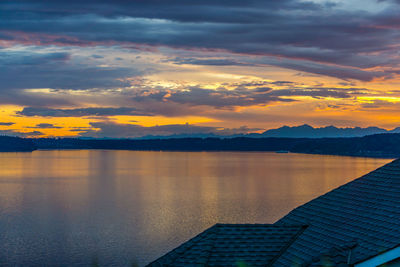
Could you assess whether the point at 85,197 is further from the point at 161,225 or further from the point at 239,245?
the point at 239,245

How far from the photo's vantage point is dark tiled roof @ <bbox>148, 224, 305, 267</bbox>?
11156mm

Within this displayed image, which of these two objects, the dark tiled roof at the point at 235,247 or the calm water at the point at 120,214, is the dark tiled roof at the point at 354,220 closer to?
the dark tiled roof at the point at 235,247

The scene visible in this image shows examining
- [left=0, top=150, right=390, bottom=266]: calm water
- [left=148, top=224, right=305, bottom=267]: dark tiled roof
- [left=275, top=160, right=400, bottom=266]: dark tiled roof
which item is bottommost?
[left=0, top=150, right=390, bottom=266]: calm water

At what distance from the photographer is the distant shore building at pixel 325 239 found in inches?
400

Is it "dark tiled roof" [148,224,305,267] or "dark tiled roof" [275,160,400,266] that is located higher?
"dark tiled roof" [275,160,400,266]

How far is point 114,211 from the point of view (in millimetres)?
65188

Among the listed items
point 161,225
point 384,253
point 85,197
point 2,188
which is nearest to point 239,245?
point 384,253

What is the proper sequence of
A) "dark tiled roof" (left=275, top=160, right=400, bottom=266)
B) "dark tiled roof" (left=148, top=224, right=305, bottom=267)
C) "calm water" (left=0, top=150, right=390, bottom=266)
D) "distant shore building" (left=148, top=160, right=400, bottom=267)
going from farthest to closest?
"calm water" (left=0, top=150, right=390, bottom=266)
"dark tiled roof" (left=148, top=224, right=305, bottom=267)
"dark tiled roof" (left=275, top=160, right=400, bottom=266)
"distant shore building" (left=148, top=160, right=400, bottom=267)

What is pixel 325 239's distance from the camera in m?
11.5

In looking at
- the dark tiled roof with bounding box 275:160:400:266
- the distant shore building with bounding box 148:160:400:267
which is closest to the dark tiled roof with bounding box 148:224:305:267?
the distant shore building with bounding box 148:160:400:267

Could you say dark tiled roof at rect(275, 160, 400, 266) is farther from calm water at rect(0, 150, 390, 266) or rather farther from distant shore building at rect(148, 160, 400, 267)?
calm water at rect(0, 150, 390, 266)

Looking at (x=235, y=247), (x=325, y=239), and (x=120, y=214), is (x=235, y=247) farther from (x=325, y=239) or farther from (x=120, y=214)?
(x=120, y=214)

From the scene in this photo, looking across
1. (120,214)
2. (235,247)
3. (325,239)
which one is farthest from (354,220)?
(120,214)

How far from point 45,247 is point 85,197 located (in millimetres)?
37839
